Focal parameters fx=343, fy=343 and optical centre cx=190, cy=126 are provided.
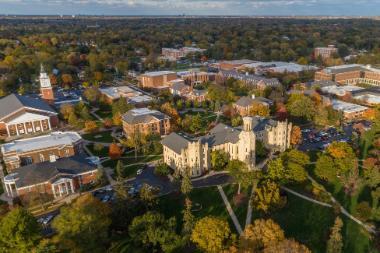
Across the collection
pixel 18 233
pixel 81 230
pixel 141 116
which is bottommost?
pixel 141 116

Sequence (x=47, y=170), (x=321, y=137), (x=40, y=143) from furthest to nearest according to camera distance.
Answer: (x=321, y=137), (x=40, y=143), (x=47, y=170)

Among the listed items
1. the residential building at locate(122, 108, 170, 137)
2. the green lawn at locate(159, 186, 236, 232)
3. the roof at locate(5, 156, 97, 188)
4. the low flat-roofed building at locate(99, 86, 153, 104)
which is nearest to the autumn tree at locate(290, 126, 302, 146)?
the green lawn at locate(159, 186, 236, 232)

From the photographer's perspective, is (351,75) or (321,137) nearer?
(321,137)

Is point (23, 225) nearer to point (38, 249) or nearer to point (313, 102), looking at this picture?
point (38, 249)

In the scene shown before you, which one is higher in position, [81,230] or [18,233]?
[18,233]

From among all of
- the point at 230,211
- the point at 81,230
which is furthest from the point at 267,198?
the point at 81,230

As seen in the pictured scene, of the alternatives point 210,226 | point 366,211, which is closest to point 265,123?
point 366,211

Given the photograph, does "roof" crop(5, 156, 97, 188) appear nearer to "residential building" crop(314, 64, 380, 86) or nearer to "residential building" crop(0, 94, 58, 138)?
"residential building" crop(0, 94, 58, 138)

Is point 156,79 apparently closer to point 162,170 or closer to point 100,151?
point 100,151
